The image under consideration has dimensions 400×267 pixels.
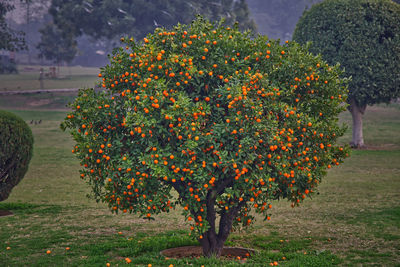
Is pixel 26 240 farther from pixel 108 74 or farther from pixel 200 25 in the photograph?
pixel 200 25

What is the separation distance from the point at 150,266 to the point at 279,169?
3285 millimetres

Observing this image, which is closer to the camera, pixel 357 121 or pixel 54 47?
pixel 357 121

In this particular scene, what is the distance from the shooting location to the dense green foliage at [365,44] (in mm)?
28375

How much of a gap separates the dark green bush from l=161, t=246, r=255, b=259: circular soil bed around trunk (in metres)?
6.08

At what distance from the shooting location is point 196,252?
1162cm

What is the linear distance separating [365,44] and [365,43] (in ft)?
0.41

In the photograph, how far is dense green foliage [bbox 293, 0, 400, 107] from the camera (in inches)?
1117

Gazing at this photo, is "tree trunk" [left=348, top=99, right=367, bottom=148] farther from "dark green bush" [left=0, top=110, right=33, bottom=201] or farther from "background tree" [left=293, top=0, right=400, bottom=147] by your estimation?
"dark green bush" [left=0, top=110, right=33, bottom=201]

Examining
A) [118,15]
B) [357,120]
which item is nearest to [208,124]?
[357,120]

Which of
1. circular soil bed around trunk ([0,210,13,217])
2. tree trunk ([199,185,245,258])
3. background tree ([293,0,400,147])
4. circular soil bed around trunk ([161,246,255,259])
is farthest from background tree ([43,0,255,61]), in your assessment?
tree trunk ([199,185,245,258])

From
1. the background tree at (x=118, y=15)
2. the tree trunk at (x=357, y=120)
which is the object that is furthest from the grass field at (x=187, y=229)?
the background tree at (x=118, y=15)

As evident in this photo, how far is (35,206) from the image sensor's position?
676 inches

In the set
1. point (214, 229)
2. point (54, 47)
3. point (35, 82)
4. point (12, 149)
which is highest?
point (54, 47)

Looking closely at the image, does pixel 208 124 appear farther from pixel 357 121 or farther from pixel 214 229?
pixel 357 121
